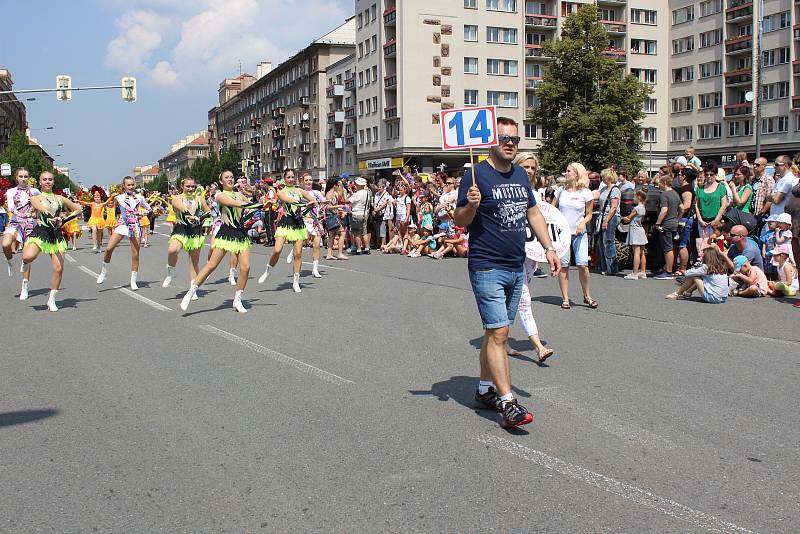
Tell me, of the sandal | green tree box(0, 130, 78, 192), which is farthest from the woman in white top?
green tree box(0, 130, 78, 192)

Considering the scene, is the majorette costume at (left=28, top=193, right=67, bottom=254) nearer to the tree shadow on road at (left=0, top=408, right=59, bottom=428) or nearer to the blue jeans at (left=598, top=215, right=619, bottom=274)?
the tree shadow on road at (left=0, top=408, right=59, bottom=428)

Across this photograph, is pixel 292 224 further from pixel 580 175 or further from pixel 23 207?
pixel 580 175

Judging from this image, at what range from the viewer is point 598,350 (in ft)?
28.5

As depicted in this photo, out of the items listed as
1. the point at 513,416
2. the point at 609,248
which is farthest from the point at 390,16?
the point at 513,416

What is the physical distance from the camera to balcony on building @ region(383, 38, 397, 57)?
2691 inches

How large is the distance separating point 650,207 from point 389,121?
182 ft

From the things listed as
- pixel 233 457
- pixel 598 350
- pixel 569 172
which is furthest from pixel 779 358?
pixel 233 457

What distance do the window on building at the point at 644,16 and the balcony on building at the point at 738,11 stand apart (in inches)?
323

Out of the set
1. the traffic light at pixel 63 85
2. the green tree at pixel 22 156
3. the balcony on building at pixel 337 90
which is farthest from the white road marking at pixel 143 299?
the green tree at pixel 22 156

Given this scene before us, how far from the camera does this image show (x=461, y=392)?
22.6 ft

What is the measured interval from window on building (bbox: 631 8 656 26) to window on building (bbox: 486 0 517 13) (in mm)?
11025

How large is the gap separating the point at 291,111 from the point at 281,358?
9597 cm

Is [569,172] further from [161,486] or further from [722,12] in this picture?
[722,12]

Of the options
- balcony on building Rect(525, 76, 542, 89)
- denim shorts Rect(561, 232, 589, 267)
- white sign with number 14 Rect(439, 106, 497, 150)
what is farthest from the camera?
balcony on building Rect(525, 76, 542, 89)
